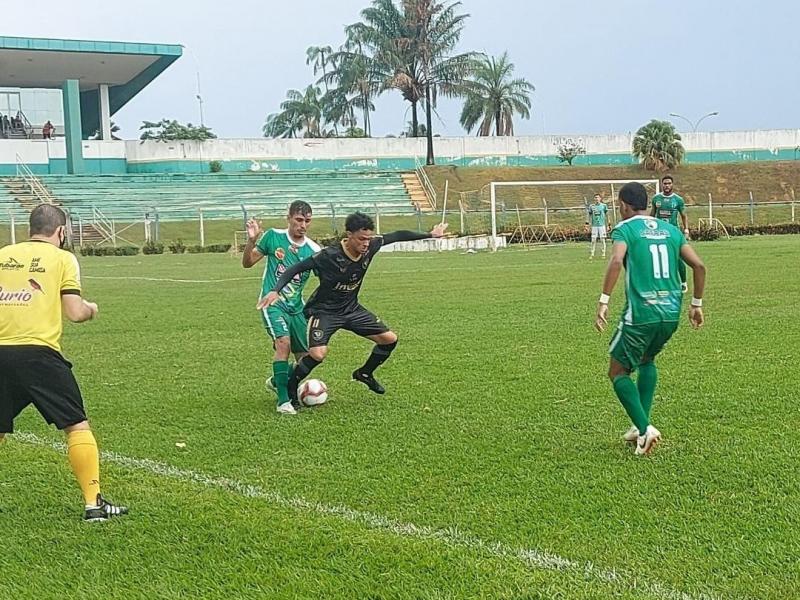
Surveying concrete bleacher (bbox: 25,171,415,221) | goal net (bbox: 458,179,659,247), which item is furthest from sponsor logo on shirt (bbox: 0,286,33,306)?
concrete bleacher (bbox: 25,171,415,221)

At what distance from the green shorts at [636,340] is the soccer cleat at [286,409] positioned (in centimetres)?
289

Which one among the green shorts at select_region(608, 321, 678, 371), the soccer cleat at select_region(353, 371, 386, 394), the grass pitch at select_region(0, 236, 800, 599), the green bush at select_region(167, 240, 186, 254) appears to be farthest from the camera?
the green bush at select_region(167, 240, 186, 254)

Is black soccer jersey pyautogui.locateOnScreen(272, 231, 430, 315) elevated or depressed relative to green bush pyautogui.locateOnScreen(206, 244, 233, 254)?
elevated

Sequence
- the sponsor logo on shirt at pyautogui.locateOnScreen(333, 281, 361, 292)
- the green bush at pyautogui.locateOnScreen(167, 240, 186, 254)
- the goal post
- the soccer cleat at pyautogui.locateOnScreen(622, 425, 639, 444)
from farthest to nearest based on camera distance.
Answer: the goal post, the green bush at pyautogui.locateOnScreen(167, 240, 186, 254), the sponsor logo on shirt at pyautogui.locateOnScreen(333, 281, 361, 292), the soccer cleat at pyautogui.locateOnScreen(622, 425, 639, 444)

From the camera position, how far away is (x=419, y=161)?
65.7 m

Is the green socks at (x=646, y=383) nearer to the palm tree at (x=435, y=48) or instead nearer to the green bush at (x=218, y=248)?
the green bush at (x=218, y=248)

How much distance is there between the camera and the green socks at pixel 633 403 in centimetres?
632

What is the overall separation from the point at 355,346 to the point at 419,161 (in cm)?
5445

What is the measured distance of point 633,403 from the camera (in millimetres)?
6316

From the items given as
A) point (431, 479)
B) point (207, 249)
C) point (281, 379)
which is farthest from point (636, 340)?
point (207, 249)

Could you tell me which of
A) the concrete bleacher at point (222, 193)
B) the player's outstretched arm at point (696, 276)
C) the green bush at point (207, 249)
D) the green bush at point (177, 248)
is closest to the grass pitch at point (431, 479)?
the player's outstretched arm at point (696, 276)

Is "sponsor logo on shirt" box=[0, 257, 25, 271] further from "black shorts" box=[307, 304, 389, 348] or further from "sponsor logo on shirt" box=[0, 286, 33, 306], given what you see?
"black shorts" box=[307, 304, 389, 348]

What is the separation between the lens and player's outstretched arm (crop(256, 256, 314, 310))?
310 inches

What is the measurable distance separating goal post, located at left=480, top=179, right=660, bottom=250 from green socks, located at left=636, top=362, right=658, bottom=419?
119 ft
